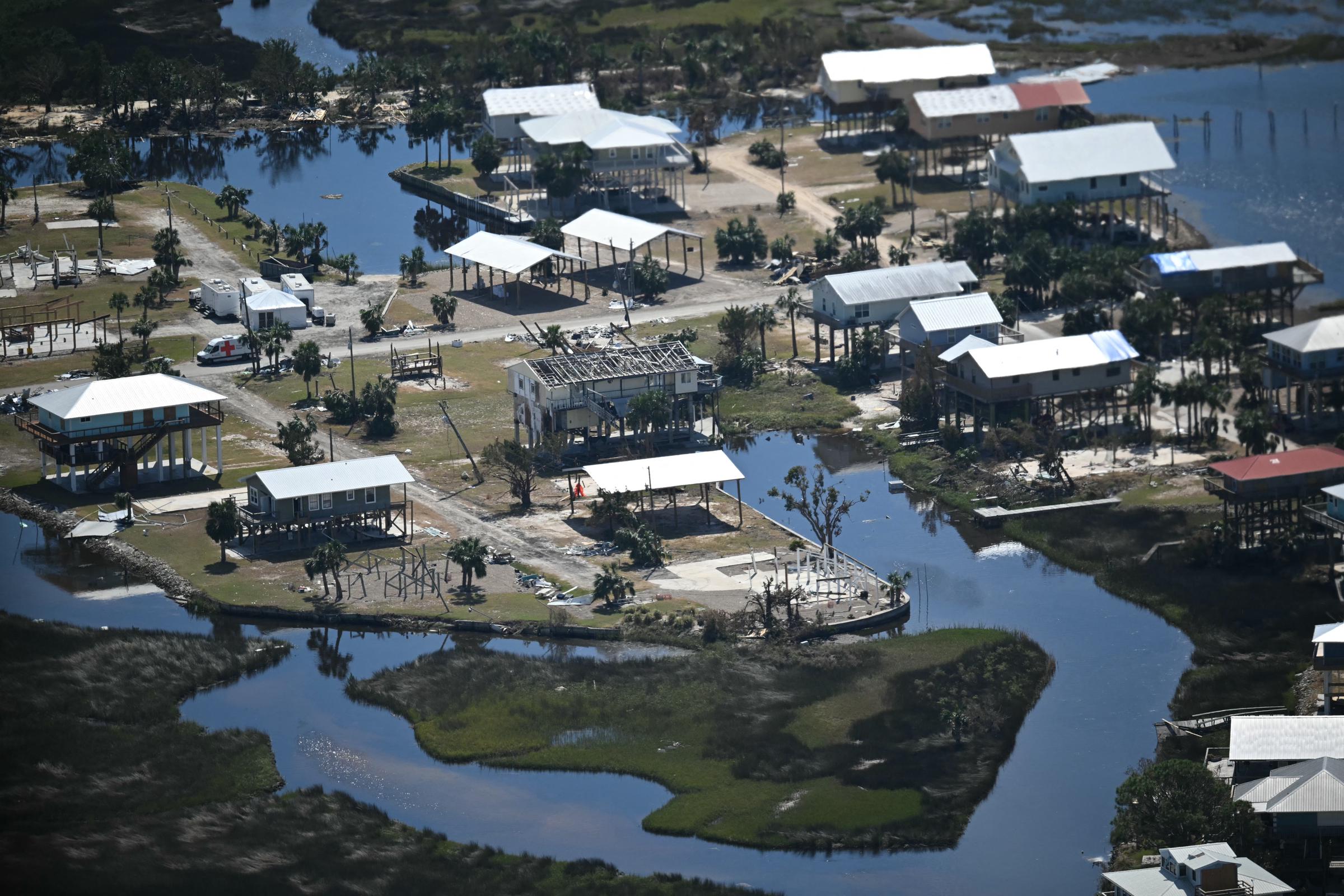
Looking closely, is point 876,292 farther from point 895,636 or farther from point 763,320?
point 895,636

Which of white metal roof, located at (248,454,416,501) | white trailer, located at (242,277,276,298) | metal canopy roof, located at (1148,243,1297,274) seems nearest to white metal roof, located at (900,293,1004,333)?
metal canopy roof, located at (1148,243,1297,274)

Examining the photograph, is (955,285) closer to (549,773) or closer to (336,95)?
(549,773)

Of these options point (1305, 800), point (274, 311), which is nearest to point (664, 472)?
point (1305, 800)

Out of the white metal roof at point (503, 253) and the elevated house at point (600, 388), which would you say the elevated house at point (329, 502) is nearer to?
the elevated house at point (600, 388)

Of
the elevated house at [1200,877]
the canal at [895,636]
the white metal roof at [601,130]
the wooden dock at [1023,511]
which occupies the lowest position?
the canal at [895,636]

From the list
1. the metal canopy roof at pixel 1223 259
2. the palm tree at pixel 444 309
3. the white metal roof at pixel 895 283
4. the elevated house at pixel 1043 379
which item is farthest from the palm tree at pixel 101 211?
the metal canopy roof at pixel 1223 259

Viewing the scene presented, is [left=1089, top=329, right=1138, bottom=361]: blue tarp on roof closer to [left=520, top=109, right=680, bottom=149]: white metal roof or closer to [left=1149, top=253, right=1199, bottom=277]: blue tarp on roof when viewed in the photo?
[left=1149, top=253, right=1199, bottom=277]: blue tarp on roof

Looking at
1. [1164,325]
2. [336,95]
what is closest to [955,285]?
[1164,325]
